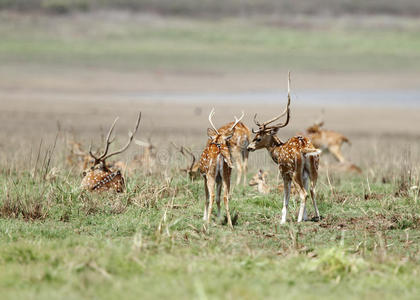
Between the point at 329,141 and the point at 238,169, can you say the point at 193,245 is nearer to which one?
the point at 238,169

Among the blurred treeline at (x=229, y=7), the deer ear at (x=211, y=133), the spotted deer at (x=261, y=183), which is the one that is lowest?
the spotted deer at (x=261, y=183)

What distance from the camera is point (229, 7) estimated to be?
78875 mm

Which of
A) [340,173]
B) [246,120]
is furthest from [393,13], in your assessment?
Result: [340,173]

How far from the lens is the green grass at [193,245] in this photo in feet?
25.0

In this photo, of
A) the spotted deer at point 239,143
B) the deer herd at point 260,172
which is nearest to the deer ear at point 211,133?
the deer herd at point 260,172

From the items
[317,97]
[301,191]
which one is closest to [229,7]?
[317,97]

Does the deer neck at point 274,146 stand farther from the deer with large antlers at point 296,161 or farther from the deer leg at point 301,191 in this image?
the deer leg at point 301,191

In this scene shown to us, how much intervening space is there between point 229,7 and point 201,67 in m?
34.9

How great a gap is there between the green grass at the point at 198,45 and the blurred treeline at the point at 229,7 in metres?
4.33

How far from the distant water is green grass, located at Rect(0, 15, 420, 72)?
800 centimetres

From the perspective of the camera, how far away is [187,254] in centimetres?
884

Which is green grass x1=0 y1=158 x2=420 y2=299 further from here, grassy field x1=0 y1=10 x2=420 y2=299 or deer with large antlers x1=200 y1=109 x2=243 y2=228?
deer with large antlers x1=200 y1=109 x2=243 y2=228

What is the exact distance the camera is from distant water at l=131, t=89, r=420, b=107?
33.7 meters

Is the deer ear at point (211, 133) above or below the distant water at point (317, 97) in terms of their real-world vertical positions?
below
